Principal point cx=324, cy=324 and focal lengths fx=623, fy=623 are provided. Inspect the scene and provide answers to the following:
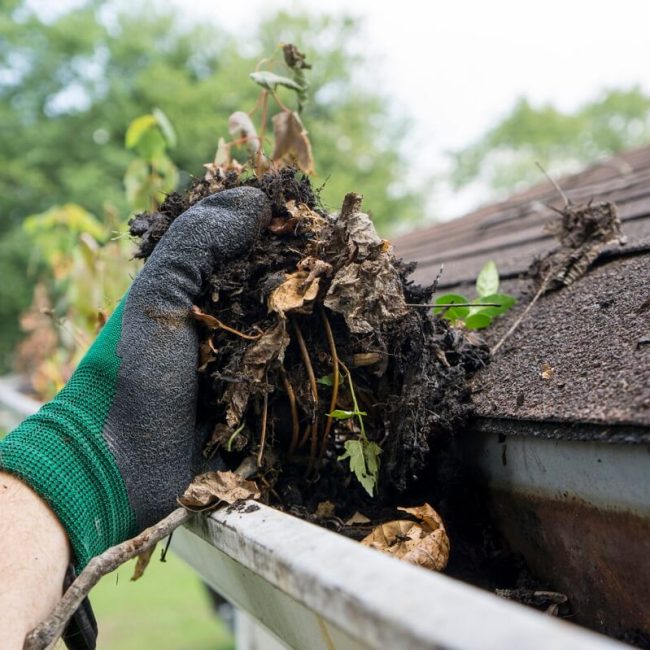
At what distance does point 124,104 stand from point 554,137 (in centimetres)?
1550

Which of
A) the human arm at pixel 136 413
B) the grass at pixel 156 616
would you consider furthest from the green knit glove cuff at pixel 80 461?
the grass at pixel 156 616

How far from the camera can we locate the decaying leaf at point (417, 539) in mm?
838

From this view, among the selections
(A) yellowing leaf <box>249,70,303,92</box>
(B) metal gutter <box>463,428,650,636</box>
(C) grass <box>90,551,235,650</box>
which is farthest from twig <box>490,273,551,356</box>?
(C) grass <box>90,551,235,650</box>

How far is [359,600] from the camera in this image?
497 mm

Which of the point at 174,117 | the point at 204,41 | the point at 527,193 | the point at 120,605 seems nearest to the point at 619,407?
the point at 527,193

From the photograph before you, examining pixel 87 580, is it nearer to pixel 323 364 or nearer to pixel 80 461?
pixel 80 461

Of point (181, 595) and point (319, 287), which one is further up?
point (319, 287)

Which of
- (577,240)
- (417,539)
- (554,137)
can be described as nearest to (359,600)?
(417,539)

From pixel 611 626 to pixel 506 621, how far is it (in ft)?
1.50

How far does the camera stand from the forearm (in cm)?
77

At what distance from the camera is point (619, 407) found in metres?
0.68

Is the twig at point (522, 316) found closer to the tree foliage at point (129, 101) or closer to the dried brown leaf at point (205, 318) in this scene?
the dried brown leaf at point (205, 318)

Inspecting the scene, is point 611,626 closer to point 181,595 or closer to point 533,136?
point 181,595

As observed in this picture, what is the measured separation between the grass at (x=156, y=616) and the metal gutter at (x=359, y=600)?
483 cm
